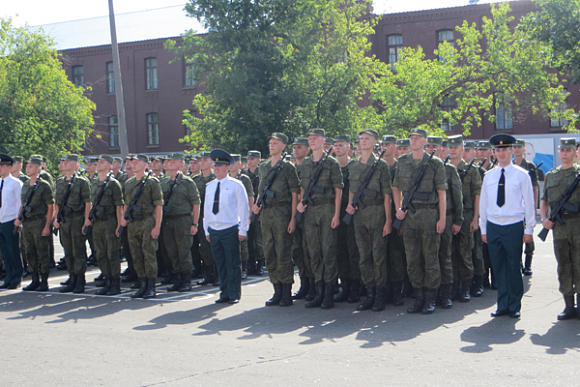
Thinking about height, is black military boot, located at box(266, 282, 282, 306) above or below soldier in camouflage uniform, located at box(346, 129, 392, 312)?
below

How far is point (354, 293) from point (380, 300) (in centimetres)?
76

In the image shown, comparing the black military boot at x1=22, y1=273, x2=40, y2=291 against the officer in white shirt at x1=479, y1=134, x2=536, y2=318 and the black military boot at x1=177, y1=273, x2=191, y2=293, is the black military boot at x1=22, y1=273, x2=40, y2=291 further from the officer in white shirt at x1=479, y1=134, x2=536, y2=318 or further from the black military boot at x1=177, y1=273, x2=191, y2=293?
the officer in white shirt at x1=479, y1=134, x2=536, y2=318

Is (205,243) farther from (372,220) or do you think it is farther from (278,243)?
(372,220)

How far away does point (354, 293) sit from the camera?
9.01 m

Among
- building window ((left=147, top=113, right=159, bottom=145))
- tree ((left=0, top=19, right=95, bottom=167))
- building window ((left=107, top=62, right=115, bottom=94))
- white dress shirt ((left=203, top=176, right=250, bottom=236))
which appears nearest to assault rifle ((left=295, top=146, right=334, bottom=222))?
white dress shirt ((left=203, top=176, right=250, bottom=236))

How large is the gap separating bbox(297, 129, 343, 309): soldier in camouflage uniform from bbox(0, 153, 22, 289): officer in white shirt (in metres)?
5.13

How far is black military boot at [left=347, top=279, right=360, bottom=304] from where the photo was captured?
8.97m

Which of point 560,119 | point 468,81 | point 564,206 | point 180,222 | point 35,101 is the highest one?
point 468,81

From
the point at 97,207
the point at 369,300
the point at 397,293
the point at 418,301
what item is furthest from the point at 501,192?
the point at 97,207

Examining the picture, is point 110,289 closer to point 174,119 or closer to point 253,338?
point 253,338

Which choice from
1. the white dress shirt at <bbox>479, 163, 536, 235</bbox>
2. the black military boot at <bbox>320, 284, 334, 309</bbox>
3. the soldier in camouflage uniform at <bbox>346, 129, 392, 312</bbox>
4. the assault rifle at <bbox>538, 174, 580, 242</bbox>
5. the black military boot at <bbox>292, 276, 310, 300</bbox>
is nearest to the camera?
the assault rifle at <bbox>538, 174, 580, 242</bbox>

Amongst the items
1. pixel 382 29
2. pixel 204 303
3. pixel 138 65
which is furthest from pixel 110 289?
pixel 138 65

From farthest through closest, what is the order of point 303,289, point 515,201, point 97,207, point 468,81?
point 468,81 < point 97,207 < point 303,289 < point 515,201

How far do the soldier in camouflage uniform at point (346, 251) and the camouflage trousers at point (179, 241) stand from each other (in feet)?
8.80
